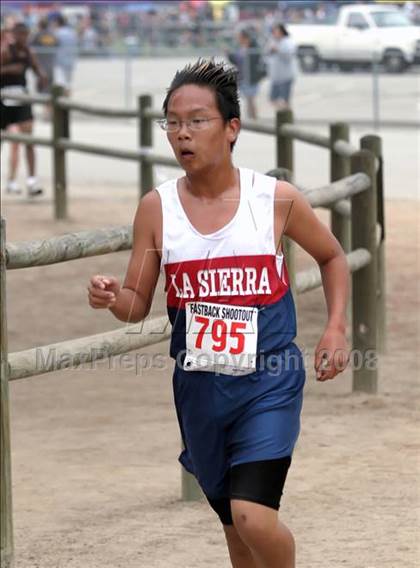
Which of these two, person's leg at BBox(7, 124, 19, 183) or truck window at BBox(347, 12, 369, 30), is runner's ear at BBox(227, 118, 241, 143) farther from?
truck window at BBox(347, 12, 369, 30)

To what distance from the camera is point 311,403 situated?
6926 mm

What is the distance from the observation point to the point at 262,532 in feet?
11.1

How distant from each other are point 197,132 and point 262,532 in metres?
0.95

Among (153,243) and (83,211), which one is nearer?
(153,243)

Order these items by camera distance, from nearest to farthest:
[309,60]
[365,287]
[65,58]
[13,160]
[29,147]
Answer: [365,287], [29,147], [13,160], [309,60], [65,58]

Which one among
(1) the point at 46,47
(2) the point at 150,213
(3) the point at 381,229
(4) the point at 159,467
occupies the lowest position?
(4) the point at 159,467

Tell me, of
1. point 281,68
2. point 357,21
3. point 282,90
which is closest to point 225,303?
point 281,68

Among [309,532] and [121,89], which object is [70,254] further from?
[121,89]

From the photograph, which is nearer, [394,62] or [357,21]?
[357,21]

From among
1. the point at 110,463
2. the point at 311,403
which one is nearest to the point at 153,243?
the point at 110,463

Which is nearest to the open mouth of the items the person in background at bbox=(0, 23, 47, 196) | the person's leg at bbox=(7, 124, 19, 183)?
the person in background at bbox=(0, 23, 47, 196)

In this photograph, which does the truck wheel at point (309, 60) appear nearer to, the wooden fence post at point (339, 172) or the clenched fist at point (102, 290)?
the wooden fence post at point (339, 172)

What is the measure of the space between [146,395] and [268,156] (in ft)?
35.0

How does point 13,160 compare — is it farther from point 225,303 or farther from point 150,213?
point 225,303
